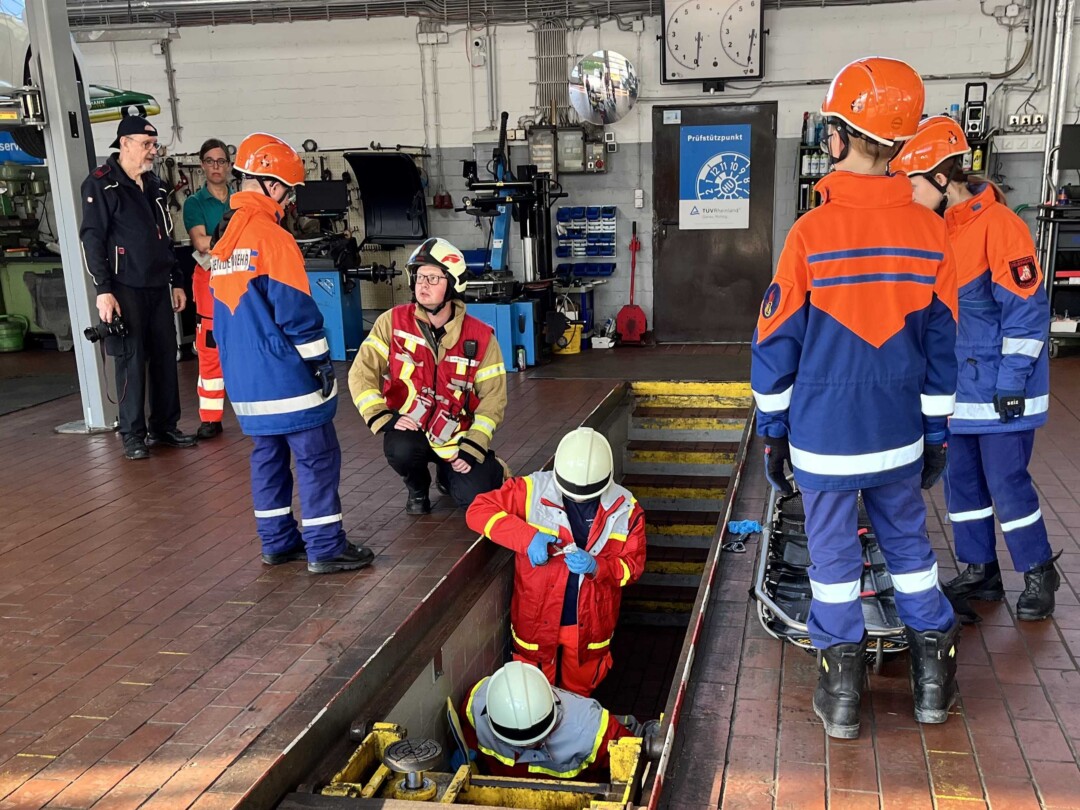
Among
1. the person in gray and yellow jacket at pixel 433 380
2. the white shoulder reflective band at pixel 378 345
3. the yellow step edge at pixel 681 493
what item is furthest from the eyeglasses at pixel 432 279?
the yellow step edge at pixel 681 493

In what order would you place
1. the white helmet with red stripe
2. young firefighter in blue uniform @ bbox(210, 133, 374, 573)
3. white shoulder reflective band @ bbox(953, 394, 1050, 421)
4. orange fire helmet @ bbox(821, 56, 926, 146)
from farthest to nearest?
the white helmet with red stripe, young firefighter in blue uniform @ bbox(210, 133, 374, 573), white shoulder reflective band @ bbox(953, 394, 1050, 421), orange fire helmet @ bbox(821, 56, 926, 146)

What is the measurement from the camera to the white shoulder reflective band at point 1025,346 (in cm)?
338

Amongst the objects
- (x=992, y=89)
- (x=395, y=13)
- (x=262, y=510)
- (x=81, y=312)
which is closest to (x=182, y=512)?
(x=262, y=510)

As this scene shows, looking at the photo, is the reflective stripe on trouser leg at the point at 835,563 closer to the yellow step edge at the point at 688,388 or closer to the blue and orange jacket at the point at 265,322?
the blue and orange jacket at the point at 265,322

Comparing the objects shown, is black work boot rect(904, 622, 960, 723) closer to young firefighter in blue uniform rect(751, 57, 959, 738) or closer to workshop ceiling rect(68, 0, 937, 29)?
young firefighter in blue uniform rect(751, 57, 959, 738)

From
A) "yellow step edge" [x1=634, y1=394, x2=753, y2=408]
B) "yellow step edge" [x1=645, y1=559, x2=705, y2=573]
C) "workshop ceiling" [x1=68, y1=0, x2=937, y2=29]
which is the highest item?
"workshop ceiling" [x1=68, y1=0, x2=937, y2=29]

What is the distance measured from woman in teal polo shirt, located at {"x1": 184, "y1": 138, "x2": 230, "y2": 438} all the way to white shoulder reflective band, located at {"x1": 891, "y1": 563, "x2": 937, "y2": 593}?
458 cm

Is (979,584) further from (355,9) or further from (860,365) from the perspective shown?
(355,9)

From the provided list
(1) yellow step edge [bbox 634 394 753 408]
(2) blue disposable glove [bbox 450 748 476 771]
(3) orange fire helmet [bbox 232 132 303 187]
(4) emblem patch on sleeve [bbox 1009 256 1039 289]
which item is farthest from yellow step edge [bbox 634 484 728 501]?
(3) orange fire helmet [bbox 232 132 303 187]

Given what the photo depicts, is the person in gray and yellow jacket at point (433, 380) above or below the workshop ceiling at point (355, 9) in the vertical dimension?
below

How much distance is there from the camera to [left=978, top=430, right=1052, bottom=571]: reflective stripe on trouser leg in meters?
3.52

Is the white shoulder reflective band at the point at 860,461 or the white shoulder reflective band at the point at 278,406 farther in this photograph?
the white shoulder reflective band at the point at 278,406

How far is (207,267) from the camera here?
6656mm

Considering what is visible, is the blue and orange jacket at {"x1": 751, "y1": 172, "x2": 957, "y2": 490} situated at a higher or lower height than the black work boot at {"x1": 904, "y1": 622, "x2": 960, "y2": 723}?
higher
